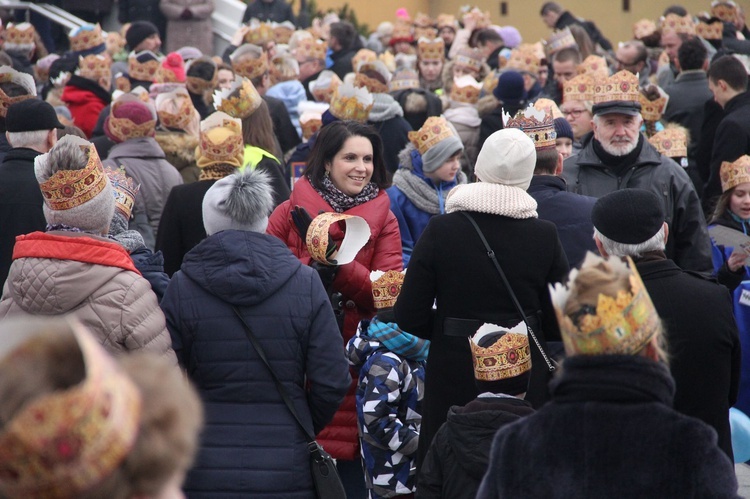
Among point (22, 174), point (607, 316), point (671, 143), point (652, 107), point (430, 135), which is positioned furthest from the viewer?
point (652, 107)

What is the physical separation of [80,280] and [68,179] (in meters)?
0.45

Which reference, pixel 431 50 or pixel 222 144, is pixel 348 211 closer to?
pixel 222 144

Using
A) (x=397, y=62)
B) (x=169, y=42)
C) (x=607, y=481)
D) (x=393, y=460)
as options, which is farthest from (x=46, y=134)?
(x=169, y=42)

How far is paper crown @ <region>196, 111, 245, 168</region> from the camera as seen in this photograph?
6281mm

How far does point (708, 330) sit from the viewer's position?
12.7 feet

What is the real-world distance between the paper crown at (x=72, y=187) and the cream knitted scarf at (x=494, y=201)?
4.70 feet

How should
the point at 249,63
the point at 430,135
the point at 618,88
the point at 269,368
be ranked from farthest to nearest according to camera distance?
1. the point at 249,63
2. the point at 430,135
3. the point at 618,88
4. the point at 269,368

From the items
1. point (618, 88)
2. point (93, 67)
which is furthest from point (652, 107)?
point (93, 67)

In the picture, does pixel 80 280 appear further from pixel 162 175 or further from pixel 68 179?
pixel 162 175

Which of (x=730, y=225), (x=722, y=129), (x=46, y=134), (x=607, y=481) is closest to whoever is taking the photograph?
(x=607, y=481)

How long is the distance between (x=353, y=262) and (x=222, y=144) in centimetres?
158

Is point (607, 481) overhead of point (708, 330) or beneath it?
overhead

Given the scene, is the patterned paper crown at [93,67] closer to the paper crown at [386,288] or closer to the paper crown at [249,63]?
the paper crown at [249,63]

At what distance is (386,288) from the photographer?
4957 millimetres
